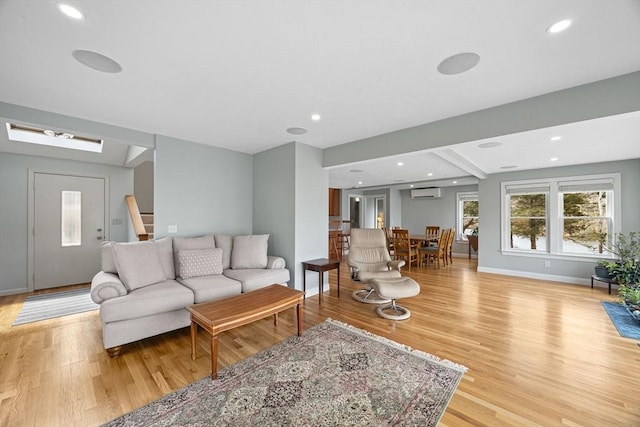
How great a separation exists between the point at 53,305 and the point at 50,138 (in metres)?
2.68

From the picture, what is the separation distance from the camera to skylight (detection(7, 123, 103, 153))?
3.72 meters

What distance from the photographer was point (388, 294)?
3.05 m

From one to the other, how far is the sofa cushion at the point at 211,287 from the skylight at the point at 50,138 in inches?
113

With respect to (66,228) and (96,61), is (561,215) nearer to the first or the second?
(96,61)

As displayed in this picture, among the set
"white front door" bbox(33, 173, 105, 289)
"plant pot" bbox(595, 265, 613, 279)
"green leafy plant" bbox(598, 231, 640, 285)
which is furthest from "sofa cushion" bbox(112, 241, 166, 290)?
"plant pot" bbox(595, 265, 613, 279)

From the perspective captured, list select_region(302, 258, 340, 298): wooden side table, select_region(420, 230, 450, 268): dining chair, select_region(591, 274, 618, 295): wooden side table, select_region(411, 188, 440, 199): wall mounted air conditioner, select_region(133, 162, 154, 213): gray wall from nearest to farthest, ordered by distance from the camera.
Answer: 1. select_region(302, 258, 340, 298): wooden side table
2. select_region(591, 274, 618, 295): wooden side table
3. select_region(133, 162, 154, 213): gray wall
4. select_region(420, 230, 450, 268): dining chair
5. select_region(411, 188, 440, 199): wall mounted air conditioner

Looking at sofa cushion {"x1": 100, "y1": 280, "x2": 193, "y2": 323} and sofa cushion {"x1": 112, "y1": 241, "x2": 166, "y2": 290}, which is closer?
sofa cushion {"x1": 100, "y1": 280, "x2": 193, "y2": 323}

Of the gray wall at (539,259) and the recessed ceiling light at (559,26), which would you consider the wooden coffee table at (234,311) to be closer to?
the recessed ceiling light at (559,26)

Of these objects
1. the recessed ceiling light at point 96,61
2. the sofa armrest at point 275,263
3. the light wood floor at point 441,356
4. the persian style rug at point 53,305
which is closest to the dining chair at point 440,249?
the light wood floor at point 441,356

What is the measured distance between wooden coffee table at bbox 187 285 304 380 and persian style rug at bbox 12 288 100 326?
2416 millimetres

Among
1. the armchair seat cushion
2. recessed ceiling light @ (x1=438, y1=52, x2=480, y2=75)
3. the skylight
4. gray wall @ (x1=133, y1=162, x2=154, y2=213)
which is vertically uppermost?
the skylight

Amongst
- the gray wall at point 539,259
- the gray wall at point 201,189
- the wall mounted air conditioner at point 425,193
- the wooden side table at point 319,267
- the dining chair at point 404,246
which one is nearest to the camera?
the gray wall at point 201,189

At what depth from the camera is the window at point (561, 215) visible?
15.5 feet

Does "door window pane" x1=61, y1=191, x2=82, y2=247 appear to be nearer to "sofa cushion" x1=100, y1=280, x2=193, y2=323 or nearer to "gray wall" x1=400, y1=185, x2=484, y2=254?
"sofa cushion" x1=100, y1=280, x2=193, y2=323
